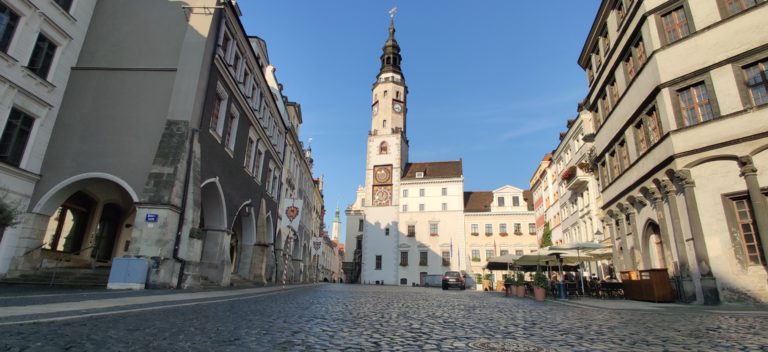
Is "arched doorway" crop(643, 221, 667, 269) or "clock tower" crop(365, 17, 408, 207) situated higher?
"clock tower" crop(365, 17, 408, 207)

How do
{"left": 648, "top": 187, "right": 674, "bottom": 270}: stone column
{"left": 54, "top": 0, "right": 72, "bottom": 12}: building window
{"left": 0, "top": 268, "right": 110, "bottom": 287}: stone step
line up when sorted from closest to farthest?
{"left": 0, "top": 268, "right": 110, "bottom": 287}: stone step, {"left": 54, "top": 0, "right": 72, "bottom": 12}: building window, {"left": 648, "top": 187, "right": 674, "bottom": 270}: stone column

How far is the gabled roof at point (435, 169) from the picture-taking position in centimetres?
6488

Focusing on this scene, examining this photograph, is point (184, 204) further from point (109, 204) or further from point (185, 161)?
point (109, 204)

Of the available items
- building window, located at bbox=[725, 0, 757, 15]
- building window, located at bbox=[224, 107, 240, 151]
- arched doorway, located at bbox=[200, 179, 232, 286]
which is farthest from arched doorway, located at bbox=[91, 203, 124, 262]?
building window, located at bbox=[725, 0, 757, 15]

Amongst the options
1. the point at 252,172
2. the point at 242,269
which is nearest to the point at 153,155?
the point at 252,172

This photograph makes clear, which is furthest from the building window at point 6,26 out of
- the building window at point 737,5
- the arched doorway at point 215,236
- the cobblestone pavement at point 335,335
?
the building window at point 737,5

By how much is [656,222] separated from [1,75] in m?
26.3

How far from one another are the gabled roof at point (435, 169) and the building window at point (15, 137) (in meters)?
52.9

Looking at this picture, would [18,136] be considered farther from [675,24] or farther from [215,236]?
[675,24]

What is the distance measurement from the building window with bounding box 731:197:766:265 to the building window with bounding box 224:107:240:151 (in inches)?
864

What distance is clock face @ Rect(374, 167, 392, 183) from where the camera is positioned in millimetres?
64562

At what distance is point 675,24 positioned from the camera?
1703 centimetres

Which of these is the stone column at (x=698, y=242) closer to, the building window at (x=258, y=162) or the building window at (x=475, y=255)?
the building window at (x=258, y=162)

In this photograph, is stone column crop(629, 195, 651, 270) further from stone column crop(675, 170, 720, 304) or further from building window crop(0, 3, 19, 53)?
building window crop(0, 3, 19, 53)
